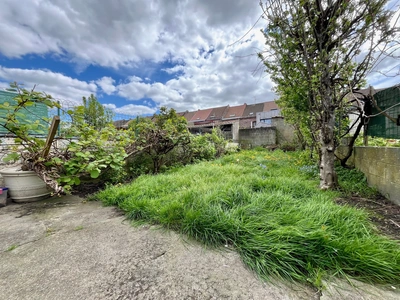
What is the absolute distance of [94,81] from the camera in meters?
6.94

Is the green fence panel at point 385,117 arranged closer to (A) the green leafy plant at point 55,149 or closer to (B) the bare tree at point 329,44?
(B) the bare tree at point 329,44

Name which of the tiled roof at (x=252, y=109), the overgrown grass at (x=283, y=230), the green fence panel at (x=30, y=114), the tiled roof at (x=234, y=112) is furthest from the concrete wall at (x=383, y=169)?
the tiled roof at (x=234, y=112)

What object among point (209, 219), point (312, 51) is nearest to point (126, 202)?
point (209, 219)

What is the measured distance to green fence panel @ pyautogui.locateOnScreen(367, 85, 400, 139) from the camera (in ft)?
7.16

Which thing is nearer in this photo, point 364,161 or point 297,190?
point 297,190

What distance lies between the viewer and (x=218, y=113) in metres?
27.2

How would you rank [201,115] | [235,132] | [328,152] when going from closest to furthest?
[328,152], [235,132], [201,115]

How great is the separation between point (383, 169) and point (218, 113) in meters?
25.9

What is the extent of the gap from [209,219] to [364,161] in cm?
293

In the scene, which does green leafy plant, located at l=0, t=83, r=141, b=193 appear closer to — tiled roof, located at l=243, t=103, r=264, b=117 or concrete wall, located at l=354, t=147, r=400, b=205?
concrete wall, located at l=354, t=147, r=400, b=205

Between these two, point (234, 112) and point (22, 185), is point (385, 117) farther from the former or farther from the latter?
point (234, 112)

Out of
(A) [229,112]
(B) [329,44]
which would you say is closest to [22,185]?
(B) [329,44]

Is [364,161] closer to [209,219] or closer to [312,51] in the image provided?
[312,51]

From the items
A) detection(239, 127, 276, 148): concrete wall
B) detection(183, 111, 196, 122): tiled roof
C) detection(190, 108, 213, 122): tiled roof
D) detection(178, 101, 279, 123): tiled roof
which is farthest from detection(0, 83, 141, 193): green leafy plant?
detection(183, 111, 196, 122): tiled roof
